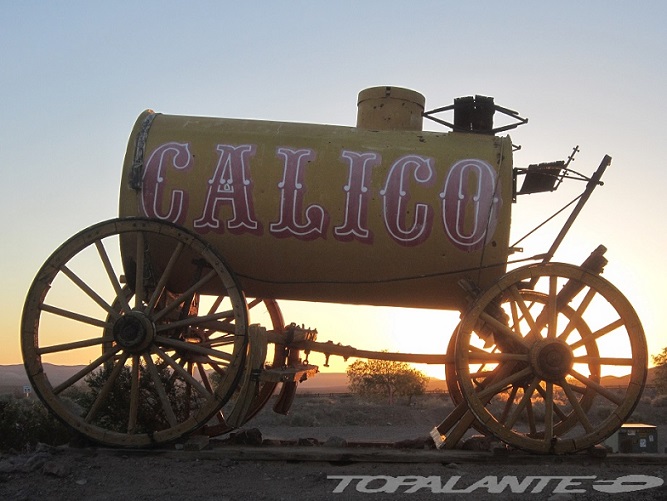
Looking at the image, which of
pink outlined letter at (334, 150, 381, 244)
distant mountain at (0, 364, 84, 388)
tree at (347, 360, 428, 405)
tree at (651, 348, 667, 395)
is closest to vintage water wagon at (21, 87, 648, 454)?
pink outlined letter at (334, 150, 381, 244)

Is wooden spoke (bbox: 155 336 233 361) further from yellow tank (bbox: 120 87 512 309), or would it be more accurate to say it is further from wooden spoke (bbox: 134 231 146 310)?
yellow tank (bbox: 120 87 512 309)

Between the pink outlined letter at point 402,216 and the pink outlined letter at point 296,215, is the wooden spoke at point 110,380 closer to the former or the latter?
the pink outlined letter at point 296,215

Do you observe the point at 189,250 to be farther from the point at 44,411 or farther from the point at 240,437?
the point at 44,411

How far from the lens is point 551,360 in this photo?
24.0 feet

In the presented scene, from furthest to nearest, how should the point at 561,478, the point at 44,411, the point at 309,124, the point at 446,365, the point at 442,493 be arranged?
the point at 44,411 → the point at 446,365 → the point at 309,124 → the point at 561,478 → the point at 442,493

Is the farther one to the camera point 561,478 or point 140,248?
point 140,248

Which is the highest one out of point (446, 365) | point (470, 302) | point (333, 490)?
point (470, 302)

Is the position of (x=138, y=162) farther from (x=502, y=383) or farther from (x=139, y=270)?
(x=502, y=383)

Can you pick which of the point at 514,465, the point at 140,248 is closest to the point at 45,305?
the point at 140,248

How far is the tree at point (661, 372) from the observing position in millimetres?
34844

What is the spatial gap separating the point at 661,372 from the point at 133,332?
33.4m

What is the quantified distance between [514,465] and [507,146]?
10.8 feet

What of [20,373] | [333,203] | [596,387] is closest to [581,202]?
[596,387]

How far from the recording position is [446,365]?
29.9 ft
